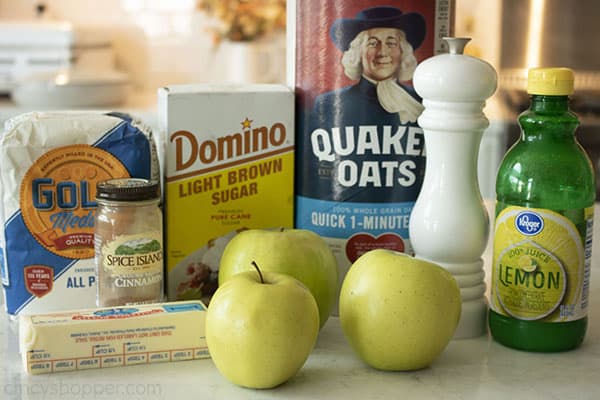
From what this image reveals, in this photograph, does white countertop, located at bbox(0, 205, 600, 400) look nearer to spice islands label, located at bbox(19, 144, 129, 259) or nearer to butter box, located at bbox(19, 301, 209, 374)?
butter box, located at bbox(19, 301, 209, 374)

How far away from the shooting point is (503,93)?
2793mm

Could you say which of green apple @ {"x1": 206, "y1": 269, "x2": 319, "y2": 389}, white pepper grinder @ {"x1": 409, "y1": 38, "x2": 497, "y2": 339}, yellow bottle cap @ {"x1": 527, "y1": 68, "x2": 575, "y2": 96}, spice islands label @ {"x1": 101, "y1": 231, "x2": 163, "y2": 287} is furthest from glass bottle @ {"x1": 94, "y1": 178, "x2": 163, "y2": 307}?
yellow bottle cap @ {"x1": 527, "y1": 68, "x2": 575, "y2": 96}

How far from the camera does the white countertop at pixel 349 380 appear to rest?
0.80 meters

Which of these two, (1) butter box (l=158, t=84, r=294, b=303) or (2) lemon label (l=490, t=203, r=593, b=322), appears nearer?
(2) lemon label (l=490, t=203, r=593, b=322)

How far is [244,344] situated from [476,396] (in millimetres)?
210

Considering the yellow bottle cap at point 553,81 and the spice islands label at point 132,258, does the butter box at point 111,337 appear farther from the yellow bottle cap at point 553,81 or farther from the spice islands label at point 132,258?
the yellow bottle cap at point 553,81

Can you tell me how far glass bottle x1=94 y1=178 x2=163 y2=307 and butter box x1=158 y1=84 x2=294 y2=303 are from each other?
3.6 inches

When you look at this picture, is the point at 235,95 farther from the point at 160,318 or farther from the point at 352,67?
the point at 160,318

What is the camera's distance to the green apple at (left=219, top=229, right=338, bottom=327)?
91 centimetres

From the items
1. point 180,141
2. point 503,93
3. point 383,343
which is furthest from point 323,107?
point 503,93

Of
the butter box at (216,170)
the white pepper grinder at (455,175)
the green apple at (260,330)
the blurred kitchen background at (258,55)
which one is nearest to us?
the green apple at (260,330)

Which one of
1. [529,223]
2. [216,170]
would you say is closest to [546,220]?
[529,223]

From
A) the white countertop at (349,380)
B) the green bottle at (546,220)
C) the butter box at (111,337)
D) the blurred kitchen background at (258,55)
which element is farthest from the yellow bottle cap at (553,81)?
the blurred kitchen background at (258,55)

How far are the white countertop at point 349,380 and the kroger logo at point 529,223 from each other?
0.42 ft
